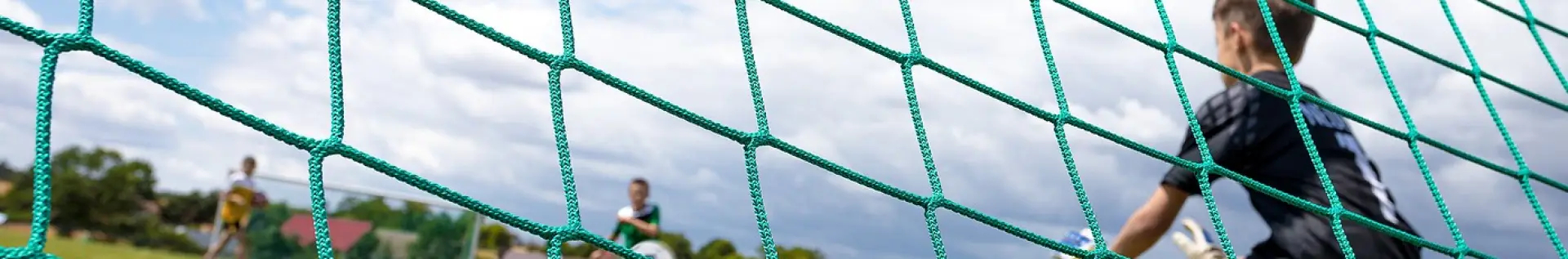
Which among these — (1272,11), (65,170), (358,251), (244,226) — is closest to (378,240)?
(358,251)

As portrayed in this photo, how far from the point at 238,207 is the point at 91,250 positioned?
735 centimetres

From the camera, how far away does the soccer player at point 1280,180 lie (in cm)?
175

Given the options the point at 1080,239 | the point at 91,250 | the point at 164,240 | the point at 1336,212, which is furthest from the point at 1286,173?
the point at 164,240

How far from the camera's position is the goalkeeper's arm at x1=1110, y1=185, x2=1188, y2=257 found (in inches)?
70.7

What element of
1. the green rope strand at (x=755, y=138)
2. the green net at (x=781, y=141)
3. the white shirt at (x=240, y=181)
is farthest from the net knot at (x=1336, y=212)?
the white shirt at (x=240, y=181)

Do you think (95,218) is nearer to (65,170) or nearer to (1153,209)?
(65,170)

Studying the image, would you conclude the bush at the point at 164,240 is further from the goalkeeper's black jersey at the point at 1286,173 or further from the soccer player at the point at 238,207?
the goalkeeper's black jersey at the point at 1286,173

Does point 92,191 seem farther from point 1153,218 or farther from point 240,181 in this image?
point 1153,218

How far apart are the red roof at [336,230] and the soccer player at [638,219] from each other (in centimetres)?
255

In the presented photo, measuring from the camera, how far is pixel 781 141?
→ 1413 mm

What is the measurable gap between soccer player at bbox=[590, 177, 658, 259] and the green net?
250 centimetres

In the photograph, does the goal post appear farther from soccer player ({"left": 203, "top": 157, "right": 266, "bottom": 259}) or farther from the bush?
the bush

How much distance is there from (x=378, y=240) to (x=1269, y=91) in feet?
18.3

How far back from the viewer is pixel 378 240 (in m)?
6.47
